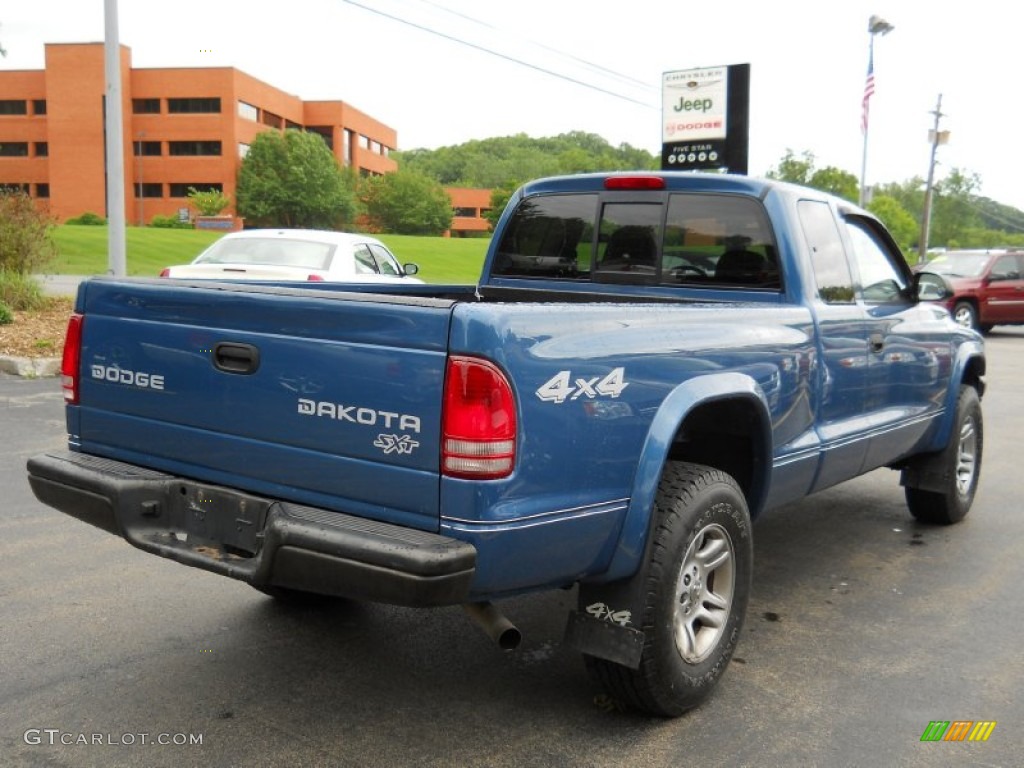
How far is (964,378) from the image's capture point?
20.5 ft

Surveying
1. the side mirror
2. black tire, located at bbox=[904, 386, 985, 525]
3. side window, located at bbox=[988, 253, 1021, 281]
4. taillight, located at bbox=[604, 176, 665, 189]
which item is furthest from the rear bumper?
side window, located at bbox=[988, 253, 1021, 281]

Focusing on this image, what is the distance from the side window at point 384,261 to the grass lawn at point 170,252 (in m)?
21.6

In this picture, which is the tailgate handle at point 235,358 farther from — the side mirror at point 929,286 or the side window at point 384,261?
the side window at point 384,261

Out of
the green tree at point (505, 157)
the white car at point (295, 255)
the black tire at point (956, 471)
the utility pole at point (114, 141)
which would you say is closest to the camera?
the black tire at point (956, 471)

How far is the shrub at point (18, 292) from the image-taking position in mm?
13742

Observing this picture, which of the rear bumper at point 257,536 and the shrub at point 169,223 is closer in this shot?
the rear bumper at point 257,536

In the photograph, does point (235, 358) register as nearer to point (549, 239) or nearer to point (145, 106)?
point (549, 239)

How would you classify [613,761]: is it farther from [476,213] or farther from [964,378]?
[476,213]

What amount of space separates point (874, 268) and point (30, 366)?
9120 millimetres

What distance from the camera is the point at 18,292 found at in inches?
544

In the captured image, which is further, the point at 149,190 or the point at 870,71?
the point at 149,190

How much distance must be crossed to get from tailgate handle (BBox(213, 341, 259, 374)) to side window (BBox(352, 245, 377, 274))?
8757 millimetres

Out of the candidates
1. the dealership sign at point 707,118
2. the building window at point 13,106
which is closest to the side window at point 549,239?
the dealership sign at point 707,118

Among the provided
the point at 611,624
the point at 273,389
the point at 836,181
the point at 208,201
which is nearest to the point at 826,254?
the point at 611,624
